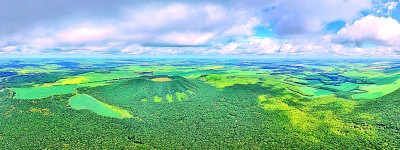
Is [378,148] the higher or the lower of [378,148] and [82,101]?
the lower

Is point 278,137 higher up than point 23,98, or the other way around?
point 23,98

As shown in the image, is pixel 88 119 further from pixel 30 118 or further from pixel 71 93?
pixel 71 93

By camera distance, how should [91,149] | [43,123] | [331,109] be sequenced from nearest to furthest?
1. [91,149]
2. [43,123]
3. [331,109]

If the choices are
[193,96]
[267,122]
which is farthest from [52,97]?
[267,122]

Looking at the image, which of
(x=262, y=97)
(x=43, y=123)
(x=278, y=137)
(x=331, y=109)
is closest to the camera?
(x=278, y=137)

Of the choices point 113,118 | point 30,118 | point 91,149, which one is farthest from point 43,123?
point 91,149

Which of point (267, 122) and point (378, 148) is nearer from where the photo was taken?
point (378, 148)

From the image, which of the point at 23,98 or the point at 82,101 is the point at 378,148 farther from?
the point at 23,98

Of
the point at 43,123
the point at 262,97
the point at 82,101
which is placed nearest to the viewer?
the point at 43,123

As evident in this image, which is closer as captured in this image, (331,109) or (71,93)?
(331,109)
